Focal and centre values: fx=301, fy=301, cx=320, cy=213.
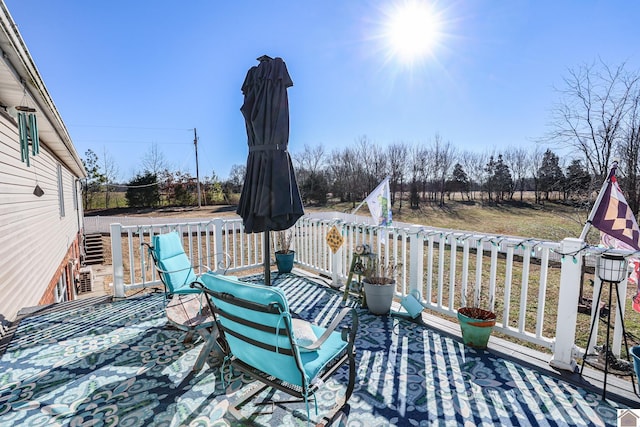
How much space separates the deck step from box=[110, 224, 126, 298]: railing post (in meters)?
11.5

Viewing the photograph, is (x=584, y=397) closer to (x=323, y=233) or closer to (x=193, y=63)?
(x=323, y=233)

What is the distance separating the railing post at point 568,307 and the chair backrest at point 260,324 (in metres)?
2.28

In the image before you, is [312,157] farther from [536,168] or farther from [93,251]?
[93,251]

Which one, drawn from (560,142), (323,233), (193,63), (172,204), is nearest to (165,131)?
(172,204)

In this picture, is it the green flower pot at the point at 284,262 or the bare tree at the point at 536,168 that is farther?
the bare tree at the point at 536,168

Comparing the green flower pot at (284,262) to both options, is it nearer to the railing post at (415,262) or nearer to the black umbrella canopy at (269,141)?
the railing post at (415,262)

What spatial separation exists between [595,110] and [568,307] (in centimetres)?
594

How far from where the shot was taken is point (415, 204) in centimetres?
2939

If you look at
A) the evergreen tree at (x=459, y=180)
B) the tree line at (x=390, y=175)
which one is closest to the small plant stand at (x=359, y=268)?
the tree line at (x=390, y=175)

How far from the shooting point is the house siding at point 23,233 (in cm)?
352

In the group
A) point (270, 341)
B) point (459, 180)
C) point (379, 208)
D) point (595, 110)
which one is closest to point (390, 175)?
point (459, 180)

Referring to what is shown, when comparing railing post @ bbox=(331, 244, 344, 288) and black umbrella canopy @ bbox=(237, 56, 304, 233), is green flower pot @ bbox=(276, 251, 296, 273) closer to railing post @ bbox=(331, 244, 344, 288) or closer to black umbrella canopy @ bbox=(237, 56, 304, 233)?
railing post @ bbox=(331, 244, 344, 288)

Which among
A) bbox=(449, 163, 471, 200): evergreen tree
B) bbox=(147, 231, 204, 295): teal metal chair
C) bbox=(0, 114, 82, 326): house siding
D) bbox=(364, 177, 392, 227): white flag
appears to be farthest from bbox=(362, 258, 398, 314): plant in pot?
bbox=(449, 163, 471, 200): evergreen tree

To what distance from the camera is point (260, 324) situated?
5.35 feet
